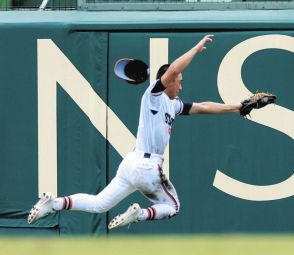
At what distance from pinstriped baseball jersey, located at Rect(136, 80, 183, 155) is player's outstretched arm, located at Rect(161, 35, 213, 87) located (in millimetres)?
362

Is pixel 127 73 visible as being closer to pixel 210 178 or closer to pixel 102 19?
pixel 102 19

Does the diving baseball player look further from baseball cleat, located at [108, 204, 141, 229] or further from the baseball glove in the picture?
the baseball glove

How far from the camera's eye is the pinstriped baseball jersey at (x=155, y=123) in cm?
980

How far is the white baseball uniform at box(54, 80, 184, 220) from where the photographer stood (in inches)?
378

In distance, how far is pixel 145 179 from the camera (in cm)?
957

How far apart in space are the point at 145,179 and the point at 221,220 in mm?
1761

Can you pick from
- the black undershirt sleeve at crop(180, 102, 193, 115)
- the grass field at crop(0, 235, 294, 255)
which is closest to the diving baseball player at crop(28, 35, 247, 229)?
the black undershirt sleeve at crop(180, 102, 193, 115)

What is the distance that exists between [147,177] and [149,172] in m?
0.05

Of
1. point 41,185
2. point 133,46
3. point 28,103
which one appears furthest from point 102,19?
point 41,185

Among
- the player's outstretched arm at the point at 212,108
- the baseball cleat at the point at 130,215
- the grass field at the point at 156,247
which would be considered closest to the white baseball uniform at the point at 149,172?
the baseball cleat at the point at 130,215

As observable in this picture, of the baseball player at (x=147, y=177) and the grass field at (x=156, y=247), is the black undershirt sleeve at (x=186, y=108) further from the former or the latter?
the grass field at (x=156, y=247)

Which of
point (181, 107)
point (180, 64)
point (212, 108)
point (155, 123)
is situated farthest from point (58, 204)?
point (212, 108)

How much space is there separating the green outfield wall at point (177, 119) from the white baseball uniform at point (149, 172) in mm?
1117

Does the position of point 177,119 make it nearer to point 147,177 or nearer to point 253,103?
point 253,103
